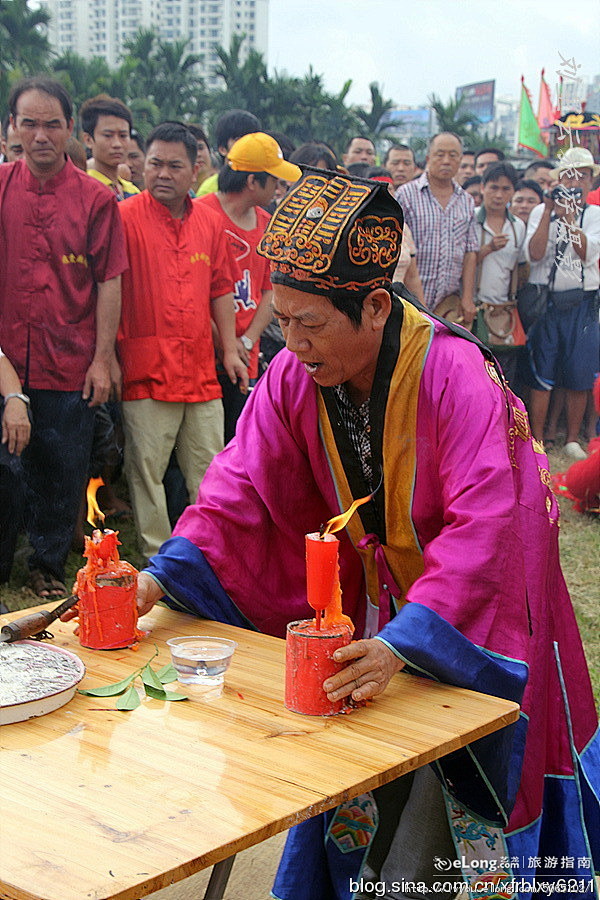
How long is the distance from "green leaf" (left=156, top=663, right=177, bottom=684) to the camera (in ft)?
18.0

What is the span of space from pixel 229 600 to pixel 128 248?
2.57 metres

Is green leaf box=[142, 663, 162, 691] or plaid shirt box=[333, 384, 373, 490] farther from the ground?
plaid shirt box=[333, 384, 373, 490]

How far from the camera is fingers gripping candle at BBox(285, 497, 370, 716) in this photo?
1658mm

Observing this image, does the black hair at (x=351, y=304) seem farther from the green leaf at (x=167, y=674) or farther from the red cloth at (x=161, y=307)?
the red cloth at (x=161, y=307)

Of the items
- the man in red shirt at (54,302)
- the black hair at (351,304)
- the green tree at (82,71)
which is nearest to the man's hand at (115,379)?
the man in red shirt at (54,302)

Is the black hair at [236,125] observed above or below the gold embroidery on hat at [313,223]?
above

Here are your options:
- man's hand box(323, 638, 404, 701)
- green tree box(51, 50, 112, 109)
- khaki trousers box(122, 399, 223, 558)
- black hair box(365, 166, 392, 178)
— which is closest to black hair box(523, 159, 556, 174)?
black hair box(365, 166, 392, 178)

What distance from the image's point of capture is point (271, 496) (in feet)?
7.42

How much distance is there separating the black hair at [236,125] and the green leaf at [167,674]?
410 centimetres

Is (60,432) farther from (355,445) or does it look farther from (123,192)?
(355,445)

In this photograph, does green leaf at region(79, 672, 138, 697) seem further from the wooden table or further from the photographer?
the photographer

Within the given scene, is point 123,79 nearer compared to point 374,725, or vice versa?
point 374,725

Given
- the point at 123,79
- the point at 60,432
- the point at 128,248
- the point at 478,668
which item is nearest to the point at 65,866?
the point at 478,668

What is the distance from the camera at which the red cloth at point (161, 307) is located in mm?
4434
